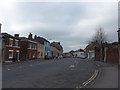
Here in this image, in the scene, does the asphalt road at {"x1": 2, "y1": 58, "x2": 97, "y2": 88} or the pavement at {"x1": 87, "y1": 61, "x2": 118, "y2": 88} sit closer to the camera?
the pavement at {"x1": 87, "y1": 61, "x2": 118, "y2": 88}

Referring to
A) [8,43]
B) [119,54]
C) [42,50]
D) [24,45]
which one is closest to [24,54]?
[24,45]

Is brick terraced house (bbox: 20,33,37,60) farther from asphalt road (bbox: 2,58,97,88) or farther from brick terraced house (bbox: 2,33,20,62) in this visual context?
asphalt road (bbox: 2,58,97,88)

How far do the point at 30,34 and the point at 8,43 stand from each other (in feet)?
86.8

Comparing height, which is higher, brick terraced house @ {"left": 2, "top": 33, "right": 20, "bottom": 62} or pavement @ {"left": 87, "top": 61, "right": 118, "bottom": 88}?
brick terraced house @ {"left": 2, "top": 33, "right": 20, "bottom": 62}

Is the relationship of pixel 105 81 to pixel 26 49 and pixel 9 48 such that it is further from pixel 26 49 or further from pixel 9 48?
pixel 26 49

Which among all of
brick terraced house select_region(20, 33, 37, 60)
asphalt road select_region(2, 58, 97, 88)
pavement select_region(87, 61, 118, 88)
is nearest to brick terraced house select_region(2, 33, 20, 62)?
brick terraced house select_region(20, 33, 37, 60)


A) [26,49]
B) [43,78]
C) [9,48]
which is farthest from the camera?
[26,49]

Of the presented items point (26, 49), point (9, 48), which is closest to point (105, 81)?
point (9, 48)

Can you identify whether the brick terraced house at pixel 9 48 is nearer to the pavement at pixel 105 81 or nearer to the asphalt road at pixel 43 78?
the asphalt road at pixel 43 78

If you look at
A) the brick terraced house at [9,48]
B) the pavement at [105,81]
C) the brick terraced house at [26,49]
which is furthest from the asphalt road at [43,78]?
the brick terraced house at [26,49]

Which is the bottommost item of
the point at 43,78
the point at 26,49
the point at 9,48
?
the point at 43,78

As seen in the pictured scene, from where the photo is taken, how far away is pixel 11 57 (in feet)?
148

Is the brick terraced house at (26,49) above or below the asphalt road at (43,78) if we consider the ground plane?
above

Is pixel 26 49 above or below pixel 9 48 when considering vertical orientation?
below
